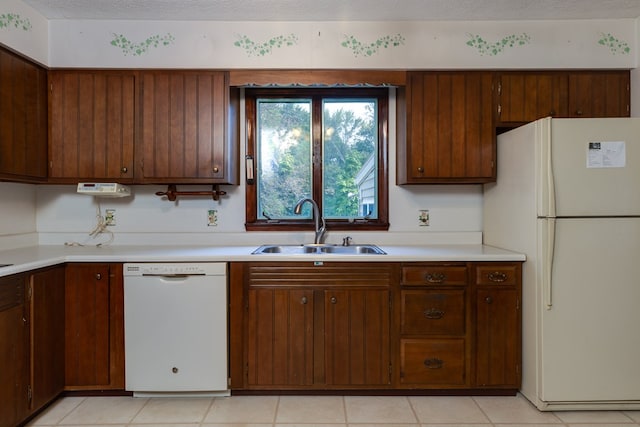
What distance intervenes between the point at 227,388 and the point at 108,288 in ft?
3.00

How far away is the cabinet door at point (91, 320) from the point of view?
2.21 meters

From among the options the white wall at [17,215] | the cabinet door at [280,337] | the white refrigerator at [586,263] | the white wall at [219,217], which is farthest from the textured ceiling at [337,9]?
the cabinet door at [280,337]

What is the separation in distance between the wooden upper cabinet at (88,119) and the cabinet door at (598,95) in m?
2.92

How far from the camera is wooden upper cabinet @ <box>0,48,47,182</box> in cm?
217

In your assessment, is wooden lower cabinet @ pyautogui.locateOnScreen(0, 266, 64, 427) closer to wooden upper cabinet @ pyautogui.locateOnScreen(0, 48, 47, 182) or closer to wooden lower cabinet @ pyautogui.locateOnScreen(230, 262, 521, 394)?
wooden upper cabinet @ pyautogui.locateOnScreen(0, 48, 47, 182)

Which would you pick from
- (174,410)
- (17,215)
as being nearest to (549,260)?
(174,410)

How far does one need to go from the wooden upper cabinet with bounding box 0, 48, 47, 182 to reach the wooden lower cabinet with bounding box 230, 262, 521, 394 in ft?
4.70

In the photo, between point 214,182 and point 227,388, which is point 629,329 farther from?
point 214,182

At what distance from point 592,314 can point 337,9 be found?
2339mm

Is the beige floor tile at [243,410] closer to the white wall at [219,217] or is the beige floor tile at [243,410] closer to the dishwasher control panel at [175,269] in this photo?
the dishwasher control panel at [175,269]

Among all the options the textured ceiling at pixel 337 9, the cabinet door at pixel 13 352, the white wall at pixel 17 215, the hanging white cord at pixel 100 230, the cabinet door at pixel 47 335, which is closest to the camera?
the cabinet door at pixel 13 352

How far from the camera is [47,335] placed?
2.07 meters

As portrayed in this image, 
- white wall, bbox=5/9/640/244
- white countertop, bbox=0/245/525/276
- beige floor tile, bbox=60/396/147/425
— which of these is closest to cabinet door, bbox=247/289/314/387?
white countertop, bbox=0/245/525/276

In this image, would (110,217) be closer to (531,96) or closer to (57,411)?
(57,411)
